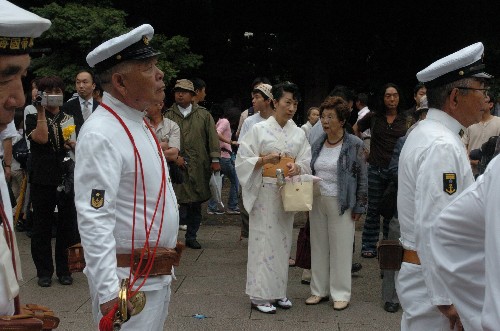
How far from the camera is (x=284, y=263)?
7207 mm

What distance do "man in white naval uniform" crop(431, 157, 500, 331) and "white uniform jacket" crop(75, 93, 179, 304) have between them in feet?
4.51

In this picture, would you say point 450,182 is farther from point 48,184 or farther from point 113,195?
point 48,184

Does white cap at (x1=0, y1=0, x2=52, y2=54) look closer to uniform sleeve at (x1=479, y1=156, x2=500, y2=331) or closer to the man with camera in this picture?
uniform sleeve at (x1=479, y1=156, x2=500, y2=331)

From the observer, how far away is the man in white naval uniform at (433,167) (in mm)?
3783

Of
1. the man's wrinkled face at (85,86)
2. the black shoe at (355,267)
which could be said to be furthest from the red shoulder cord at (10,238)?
the black shoe at (355,267)

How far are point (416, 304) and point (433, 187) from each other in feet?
2.11

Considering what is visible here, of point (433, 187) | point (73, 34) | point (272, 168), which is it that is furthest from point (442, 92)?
point (73, 34)

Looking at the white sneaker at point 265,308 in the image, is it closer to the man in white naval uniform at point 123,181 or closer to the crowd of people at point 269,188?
the crowd of people at point 269,188

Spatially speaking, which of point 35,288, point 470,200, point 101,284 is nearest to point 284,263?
point 35,288

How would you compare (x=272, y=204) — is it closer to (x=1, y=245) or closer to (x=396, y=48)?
(x=1, y=245)

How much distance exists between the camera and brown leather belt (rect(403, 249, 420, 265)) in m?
4.13

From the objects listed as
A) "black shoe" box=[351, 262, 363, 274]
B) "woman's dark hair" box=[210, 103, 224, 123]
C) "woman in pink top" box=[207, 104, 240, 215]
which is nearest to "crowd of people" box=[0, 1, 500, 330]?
"black shoe" box=[351, 262, 363, 274]

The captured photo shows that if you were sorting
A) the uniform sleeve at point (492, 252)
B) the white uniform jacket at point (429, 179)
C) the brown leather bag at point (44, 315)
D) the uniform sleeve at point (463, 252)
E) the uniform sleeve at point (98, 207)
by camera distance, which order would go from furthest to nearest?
the white uniform jacket at point (429, 179) → the uniform sleeve at point (98, 207) → the brown leather bag at point (44, 315) → the uniform sleeve at point (463, 252) → the uniform sleeve at point (492, 252)

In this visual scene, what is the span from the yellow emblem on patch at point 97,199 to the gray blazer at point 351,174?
163 inches
